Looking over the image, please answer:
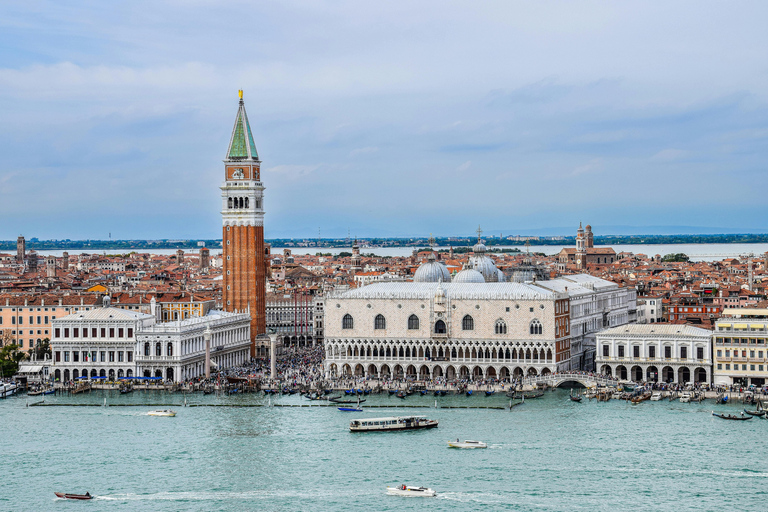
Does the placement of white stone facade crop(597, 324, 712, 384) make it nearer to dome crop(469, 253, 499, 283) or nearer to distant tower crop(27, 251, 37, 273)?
dome crop(469, 253, 499, 283)

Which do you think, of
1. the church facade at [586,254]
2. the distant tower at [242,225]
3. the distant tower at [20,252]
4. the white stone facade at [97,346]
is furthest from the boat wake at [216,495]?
the distant tower at [20,252]

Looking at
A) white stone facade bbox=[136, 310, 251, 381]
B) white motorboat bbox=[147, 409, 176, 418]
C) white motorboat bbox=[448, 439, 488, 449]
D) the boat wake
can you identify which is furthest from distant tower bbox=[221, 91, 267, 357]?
the boat wake

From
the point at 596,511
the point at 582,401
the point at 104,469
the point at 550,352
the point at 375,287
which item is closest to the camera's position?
the point at 596,511

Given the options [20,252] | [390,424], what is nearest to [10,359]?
A: [390,424]

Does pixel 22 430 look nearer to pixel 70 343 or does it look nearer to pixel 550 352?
pixel 70 343

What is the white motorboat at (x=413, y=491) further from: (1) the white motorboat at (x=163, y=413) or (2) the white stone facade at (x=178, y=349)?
(2) the white stone facade at (x=178, y=349)

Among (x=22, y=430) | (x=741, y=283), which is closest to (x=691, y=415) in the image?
(x=22, y=430)
